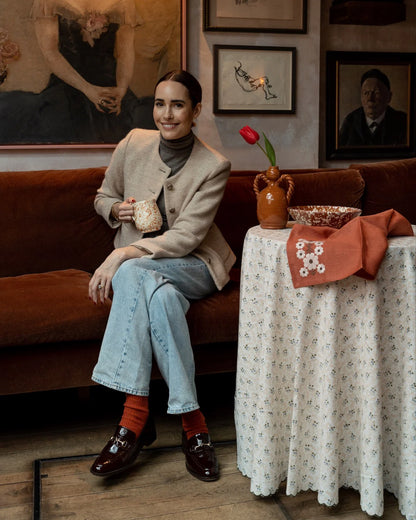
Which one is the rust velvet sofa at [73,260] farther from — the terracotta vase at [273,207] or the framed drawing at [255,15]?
the framed drawing at [255,15]

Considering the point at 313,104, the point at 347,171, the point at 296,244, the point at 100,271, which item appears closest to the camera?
the point at 296,244

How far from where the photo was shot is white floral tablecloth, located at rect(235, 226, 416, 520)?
1766 mm

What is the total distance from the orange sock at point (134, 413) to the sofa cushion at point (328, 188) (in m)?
1.26

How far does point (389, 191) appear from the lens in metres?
3.02

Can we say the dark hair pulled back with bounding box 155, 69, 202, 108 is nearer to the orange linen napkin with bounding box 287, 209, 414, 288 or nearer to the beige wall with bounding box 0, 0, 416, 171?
the orange linen napkin with bounding box 287, 209, 414, 288

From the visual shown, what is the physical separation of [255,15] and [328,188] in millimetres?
1022

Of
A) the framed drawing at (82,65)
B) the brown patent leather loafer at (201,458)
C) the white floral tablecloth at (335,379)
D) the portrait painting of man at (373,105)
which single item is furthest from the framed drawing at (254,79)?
the brown patent leather loafer at (201,458)

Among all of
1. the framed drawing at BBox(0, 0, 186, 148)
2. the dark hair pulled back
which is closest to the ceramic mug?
the dark hair pulled back

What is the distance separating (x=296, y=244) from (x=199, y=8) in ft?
6.22

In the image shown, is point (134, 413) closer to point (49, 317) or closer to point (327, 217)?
point (49, 317)

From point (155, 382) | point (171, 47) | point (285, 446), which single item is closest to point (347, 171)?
point (171, 47)

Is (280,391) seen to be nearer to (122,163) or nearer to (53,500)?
(53,500)

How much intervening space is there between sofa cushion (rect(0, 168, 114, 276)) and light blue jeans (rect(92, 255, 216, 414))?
0.76 m

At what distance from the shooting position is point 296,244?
1817 mm
